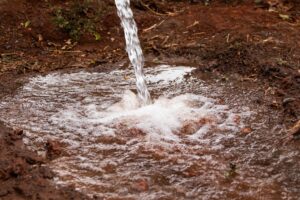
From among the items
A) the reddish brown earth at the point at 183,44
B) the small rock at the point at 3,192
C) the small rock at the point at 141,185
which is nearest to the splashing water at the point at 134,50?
the reddish brown earth at the point at 183,44

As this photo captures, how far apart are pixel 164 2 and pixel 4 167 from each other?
504 cm

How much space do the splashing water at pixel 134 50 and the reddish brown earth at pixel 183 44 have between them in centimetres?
36

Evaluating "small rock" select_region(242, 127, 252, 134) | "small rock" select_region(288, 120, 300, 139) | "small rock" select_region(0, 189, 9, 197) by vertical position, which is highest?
"small rock" select_region(0, 189, 9, 197)

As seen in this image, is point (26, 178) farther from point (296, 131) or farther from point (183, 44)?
point (183, 44)

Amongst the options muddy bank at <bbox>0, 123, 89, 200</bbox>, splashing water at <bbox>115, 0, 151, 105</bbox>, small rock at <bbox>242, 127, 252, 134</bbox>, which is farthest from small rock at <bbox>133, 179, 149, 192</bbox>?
splashing water at <bbox>115, 0, 151, 105</bbox>

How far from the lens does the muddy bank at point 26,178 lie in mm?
2559

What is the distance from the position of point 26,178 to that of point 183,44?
3.53 meters

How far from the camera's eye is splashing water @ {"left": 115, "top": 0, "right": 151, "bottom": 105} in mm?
4320

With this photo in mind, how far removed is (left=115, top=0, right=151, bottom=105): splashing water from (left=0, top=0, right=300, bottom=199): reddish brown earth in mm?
360

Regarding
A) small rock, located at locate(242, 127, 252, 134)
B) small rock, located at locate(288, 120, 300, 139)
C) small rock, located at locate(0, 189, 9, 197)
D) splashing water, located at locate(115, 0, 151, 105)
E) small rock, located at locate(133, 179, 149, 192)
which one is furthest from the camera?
splashing water, located at locate(115, 0, 151, 105)

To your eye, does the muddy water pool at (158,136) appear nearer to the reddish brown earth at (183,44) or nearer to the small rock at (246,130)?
the small rock at (246,130)

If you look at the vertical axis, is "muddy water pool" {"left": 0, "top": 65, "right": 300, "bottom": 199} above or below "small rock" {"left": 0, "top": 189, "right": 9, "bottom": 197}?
below

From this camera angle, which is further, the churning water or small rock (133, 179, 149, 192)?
the churning water

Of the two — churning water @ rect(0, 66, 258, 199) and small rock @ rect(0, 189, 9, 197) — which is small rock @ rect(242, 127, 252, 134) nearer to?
churning water @ rect(0, 66, 258, 199)
